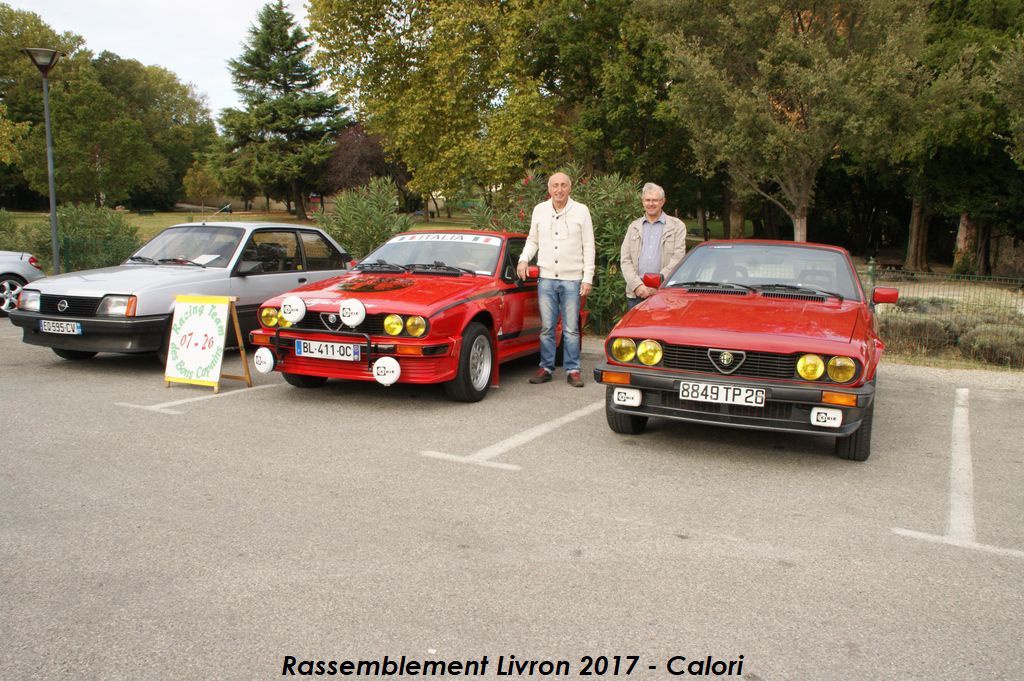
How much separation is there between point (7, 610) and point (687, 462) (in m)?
3.84

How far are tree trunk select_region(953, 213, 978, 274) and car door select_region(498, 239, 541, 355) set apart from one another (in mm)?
25849

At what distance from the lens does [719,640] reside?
9.94 feet

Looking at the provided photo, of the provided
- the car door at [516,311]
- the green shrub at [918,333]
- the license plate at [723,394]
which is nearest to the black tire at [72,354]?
the car door at [516,311]

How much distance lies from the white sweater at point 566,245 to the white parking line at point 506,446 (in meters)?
1.46

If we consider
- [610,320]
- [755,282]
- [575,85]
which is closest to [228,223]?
[610,320]

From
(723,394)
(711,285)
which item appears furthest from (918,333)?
(723,394)

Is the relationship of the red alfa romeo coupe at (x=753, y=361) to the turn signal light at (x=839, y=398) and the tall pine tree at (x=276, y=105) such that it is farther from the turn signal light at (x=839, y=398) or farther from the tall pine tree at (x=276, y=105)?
the tall pine tree at (x=276, y=105)

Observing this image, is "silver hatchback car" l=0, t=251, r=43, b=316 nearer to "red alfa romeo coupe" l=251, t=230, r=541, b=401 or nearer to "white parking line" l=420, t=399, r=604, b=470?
"red alfa romeo coupe" l=251, t=230, r=541, b=401

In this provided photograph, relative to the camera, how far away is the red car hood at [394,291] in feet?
22.0

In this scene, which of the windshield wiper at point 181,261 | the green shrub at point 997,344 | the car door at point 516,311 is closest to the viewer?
the car door at point 516,311

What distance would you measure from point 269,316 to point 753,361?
4100 millimetres

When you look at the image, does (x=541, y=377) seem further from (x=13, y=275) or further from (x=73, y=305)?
(x=13, y=275)

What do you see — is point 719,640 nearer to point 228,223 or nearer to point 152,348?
point 152,348

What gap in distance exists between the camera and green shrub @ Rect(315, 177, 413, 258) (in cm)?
1380
